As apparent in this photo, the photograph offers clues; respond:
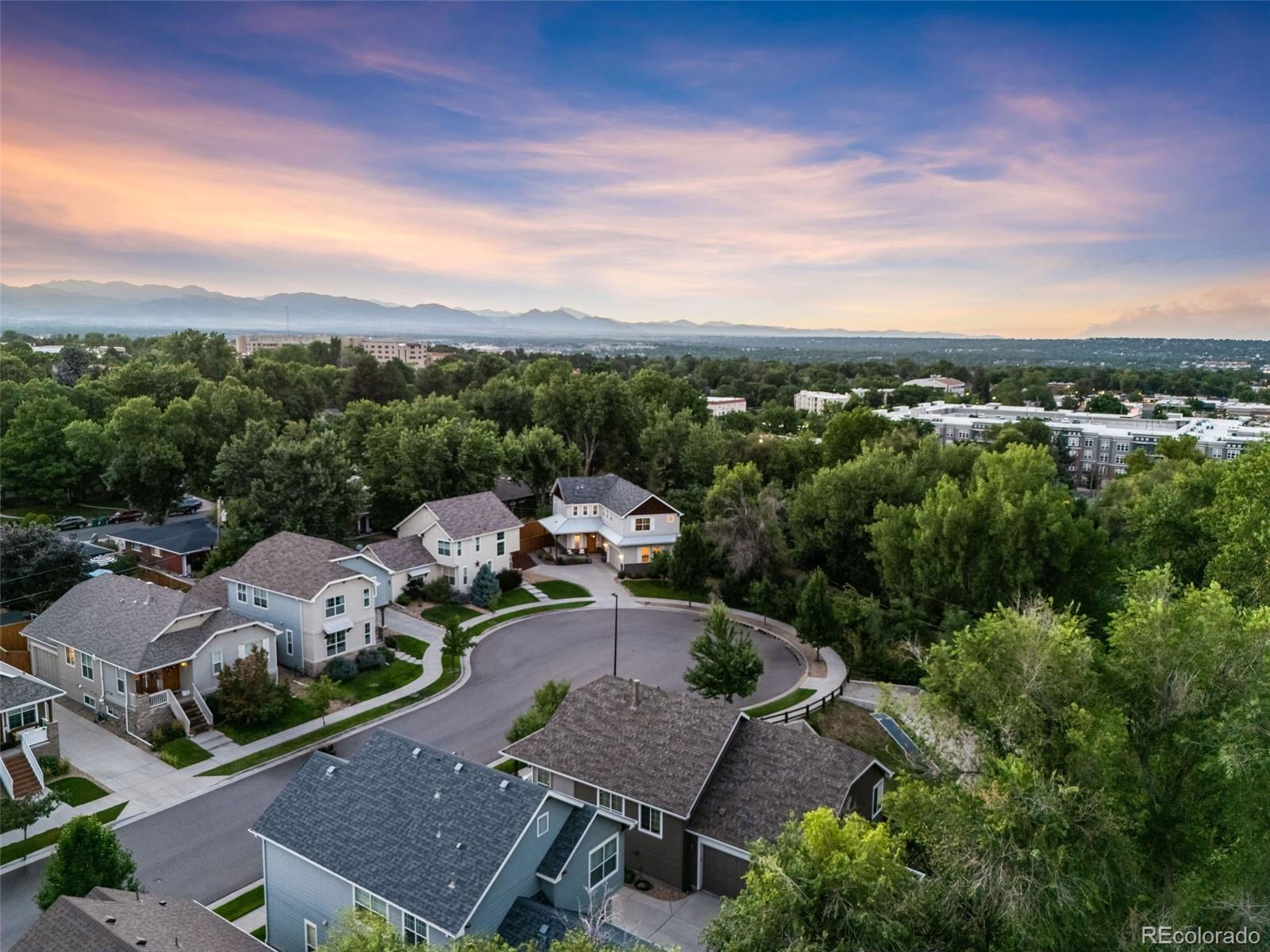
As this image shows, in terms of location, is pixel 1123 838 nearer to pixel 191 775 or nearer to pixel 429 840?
pixel 429 840

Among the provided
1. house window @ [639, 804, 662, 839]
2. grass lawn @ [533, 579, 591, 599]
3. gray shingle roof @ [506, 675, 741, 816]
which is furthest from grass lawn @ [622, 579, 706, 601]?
house window @ [639, 804, 662, 839]

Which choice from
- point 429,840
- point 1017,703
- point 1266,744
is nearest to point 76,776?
point 429,840

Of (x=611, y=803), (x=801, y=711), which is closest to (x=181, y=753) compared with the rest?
(x=611, y=803)

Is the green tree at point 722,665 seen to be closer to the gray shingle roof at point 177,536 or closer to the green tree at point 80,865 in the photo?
the green tree at point 80,865

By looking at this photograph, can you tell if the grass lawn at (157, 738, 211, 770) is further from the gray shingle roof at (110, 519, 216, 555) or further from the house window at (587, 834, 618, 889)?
the gray shingle roof at (110, 519, 216, 555)

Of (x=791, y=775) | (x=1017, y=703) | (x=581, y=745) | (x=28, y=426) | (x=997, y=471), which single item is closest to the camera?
(x=1017, y=703)

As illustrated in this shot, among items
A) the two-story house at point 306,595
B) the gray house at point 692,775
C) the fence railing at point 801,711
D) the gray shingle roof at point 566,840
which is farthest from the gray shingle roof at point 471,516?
the gray shingle roof at point 566,840
